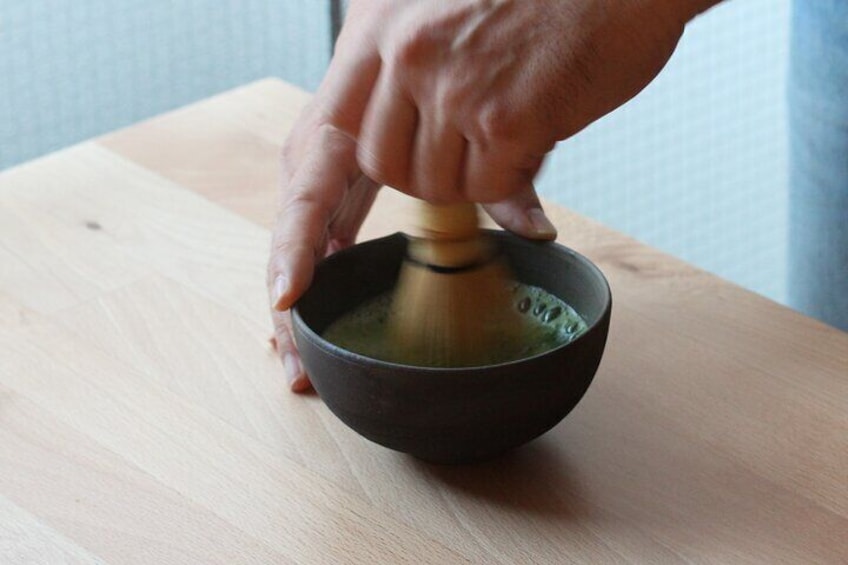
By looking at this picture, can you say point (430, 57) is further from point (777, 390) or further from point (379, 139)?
point (777, 390)

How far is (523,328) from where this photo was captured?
0.88 m

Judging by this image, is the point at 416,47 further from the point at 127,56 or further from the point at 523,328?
the point at 127,56

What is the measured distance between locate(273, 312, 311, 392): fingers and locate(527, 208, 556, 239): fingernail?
20 cm

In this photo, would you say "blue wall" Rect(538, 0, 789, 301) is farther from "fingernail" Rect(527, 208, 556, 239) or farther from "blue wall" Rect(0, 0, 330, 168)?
"fingernail" Rect(527, 208, 556, 239)

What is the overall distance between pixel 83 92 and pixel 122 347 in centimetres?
114

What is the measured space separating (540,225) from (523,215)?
18mm

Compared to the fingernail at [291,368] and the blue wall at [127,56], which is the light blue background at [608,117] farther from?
the fingernail at [291,368]

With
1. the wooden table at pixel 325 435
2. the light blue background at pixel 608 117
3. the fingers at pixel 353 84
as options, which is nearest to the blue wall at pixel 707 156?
the light blue background at pixel 608 117

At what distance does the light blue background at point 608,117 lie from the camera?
77.2 inches

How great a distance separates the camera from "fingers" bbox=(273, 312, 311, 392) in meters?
0.92

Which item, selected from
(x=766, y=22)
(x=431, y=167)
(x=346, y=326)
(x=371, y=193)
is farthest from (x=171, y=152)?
(x=766, y=22)

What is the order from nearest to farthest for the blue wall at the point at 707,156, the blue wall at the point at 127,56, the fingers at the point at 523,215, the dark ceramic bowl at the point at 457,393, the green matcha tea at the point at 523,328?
the dark ceramic bowl at the point at 457,393 < the green matcha tea at the point at 523,328 < the fingers at the point at 523,215 < the blue wall at the point at 127,56 < the blue wall at the point at 707,156

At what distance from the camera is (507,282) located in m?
0.92

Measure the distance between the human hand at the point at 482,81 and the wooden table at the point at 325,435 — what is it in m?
0.20
